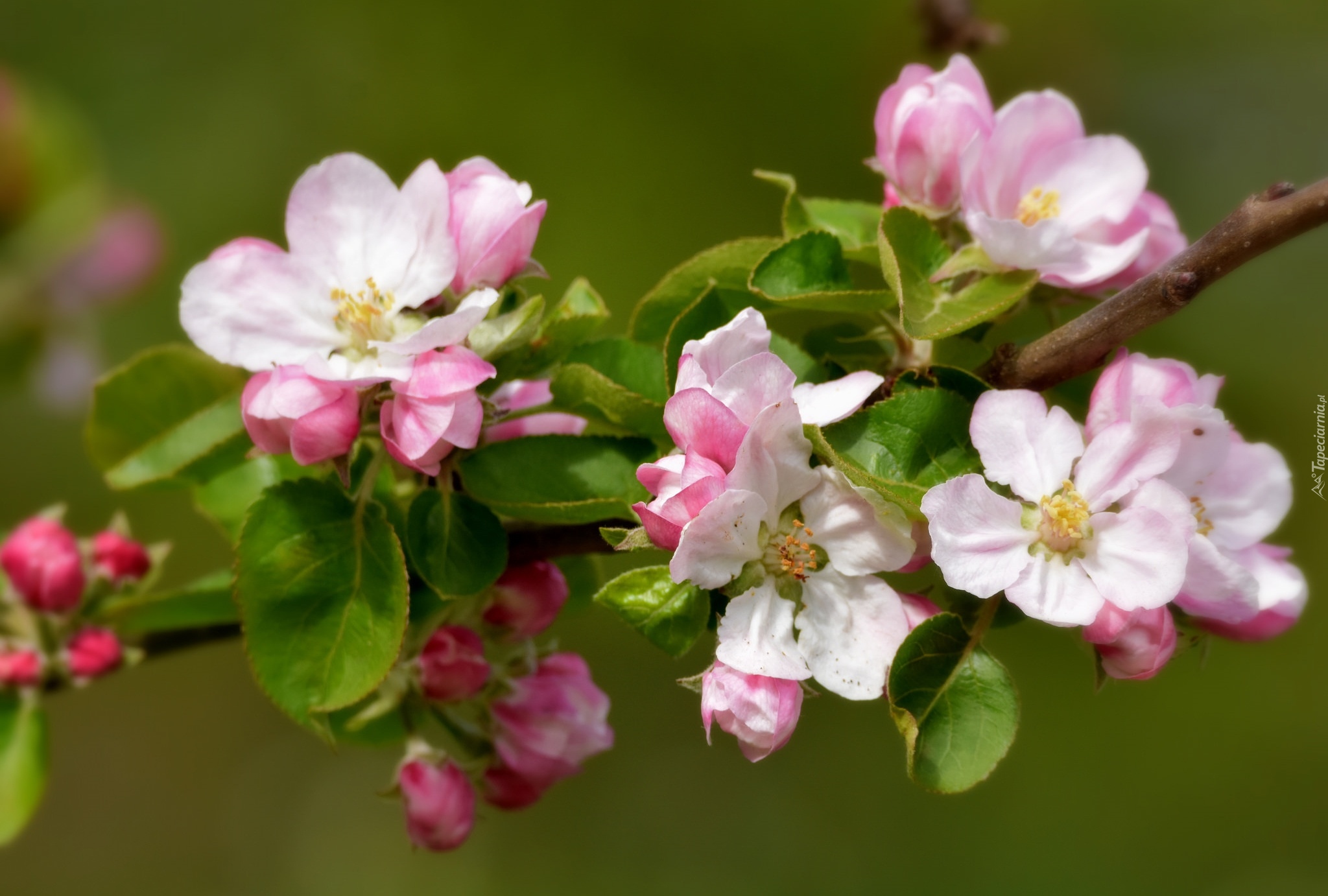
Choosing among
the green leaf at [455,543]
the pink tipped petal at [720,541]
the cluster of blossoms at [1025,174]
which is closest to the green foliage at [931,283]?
the cluster of blossoms at [1025,174]

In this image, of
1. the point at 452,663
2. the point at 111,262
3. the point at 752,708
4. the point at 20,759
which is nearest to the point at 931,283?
the point at 752,708

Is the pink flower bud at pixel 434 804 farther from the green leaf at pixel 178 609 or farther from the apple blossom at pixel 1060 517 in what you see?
the apple blossom at pixel 1060 517

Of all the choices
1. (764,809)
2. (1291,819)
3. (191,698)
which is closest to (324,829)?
(191,698)

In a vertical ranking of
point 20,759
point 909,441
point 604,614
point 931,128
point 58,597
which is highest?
point 931,128

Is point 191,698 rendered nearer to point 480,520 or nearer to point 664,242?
point 664,242

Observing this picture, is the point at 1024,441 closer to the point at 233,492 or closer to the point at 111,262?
the point at 233,492

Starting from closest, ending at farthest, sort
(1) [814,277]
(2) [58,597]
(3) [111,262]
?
(1) [814,277], (2) [58,597], (3) [111,262]
